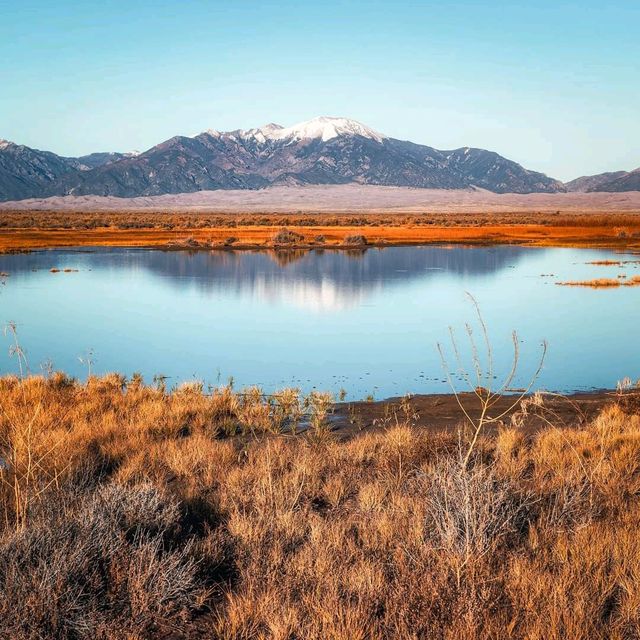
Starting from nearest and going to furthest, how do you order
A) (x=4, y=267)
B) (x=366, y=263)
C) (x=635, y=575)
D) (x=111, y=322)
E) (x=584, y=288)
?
(x=635, y=575) < (x=111, y=322) < (x=584, y=288) < (x=4, y=267) < (x=366, y=263)

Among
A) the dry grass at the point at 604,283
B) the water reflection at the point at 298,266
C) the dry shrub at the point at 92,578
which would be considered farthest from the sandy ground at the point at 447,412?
the dry grass at the point at 604,283

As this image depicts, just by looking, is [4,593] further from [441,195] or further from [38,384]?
[441,195]

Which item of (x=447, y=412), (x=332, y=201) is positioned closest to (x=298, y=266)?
(x=447, y=412)

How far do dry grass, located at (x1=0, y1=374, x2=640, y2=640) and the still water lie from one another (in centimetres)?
438

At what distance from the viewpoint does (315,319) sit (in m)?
19.9

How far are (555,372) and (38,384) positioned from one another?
9.38 metres

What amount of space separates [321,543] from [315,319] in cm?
1516

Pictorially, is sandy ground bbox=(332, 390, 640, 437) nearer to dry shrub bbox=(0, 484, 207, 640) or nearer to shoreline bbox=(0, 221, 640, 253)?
dry shrub bbox=(0, 484, 207, 640)

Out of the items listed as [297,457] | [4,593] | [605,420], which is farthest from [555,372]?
[4,593]

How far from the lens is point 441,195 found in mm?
188000

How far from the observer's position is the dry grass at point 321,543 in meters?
3.84

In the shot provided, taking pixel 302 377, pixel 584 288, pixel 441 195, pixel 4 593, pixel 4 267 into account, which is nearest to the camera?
pixel 4 593

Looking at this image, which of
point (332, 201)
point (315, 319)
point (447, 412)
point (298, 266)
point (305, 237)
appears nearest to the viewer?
point (447, 412)

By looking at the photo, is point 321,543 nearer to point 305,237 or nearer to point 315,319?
point 315,319
